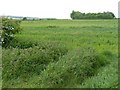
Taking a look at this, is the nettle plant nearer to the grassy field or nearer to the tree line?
the grassy field

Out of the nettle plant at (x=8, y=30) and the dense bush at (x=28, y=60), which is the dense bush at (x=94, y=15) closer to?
the nettle plant at (x=8, y=30)

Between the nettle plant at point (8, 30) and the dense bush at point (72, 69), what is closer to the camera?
the dense bush at point (72, 69)

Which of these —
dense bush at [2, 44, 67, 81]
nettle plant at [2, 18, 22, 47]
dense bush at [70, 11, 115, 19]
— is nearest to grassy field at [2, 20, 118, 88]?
dense bush at [2, 44, 67, 81]

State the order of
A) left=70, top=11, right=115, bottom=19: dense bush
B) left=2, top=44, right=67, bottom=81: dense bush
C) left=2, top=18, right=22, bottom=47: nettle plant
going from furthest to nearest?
left=70, top=11, right=115, bottom=19: dense bush, left=2, top=18, right=22, bottom=47: nettle plant, left=2, top=44, right=67, bottom=81: dense bush

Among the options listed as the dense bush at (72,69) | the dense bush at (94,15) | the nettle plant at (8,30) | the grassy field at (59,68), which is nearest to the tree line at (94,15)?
the dense bush at (94,15)

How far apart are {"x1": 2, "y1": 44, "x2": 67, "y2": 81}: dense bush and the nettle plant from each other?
2.24 m

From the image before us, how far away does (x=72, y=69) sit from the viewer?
8.88 metres

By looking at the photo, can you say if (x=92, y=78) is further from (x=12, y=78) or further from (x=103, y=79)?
(x=12, y=78)

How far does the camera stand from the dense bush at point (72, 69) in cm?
848

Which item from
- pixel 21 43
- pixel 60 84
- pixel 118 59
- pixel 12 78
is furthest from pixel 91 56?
pixel 21 43

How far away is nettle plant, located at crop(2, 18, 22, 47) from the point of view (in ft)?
44.3

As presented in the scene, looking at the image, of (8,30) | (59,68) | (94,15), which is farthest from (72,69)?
(94,15)

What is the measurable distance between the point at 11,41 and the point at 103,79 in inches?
260

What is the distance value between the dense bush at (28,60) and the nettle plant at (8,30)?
2.24m
